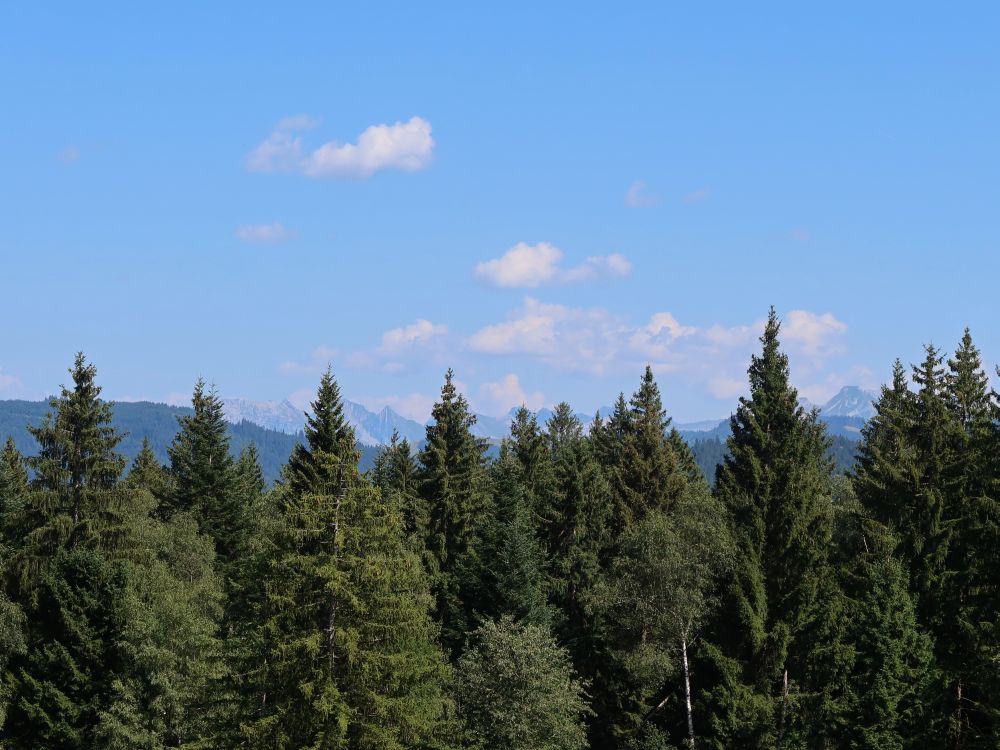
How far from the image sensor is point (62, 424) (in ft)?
Result: 178

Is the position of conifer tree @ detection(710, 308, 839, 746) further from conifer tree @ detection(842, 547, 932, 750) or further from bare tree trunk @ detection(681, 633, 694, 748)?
conifer tree @ detection(842, 547, 932, 750)

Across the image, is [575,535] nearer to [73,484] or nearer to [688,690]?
[688,690]

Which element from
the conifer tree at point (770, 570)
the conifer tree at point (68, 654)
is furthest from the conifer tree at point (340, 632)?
the conifer tree at point (68, 654)

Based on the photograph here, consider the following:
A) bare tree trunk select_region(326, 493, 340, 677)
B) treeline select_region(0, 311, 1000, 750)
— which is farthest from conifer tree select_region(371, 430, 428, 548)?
bare tree trunk select_region(326, 493, 340, 677)

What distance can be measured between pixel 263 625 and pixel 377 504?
5.40m

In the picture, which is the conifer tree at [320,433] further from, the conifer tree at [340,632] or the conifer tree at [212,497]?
the conifer tree at [212,497]

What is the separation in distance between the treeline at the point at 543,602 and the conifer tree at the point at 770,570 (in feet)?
0.37

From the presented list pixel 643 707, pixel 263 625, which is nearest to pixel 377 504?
pixel 263 625

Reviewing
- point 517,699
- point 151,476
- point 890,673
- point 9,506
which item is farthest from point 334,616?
point 151,476

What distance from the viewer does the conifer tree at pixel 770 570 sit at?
46.5m

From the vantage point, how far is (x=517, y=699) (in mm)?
42188

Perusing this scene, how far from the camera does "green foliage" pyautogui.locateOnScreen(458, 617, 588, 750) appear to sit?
41.8 m

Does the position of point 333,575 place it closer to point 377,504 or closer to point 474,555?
point 377,504

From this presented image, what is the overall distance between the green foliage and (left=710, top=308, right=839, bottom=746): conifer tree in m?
7.72
